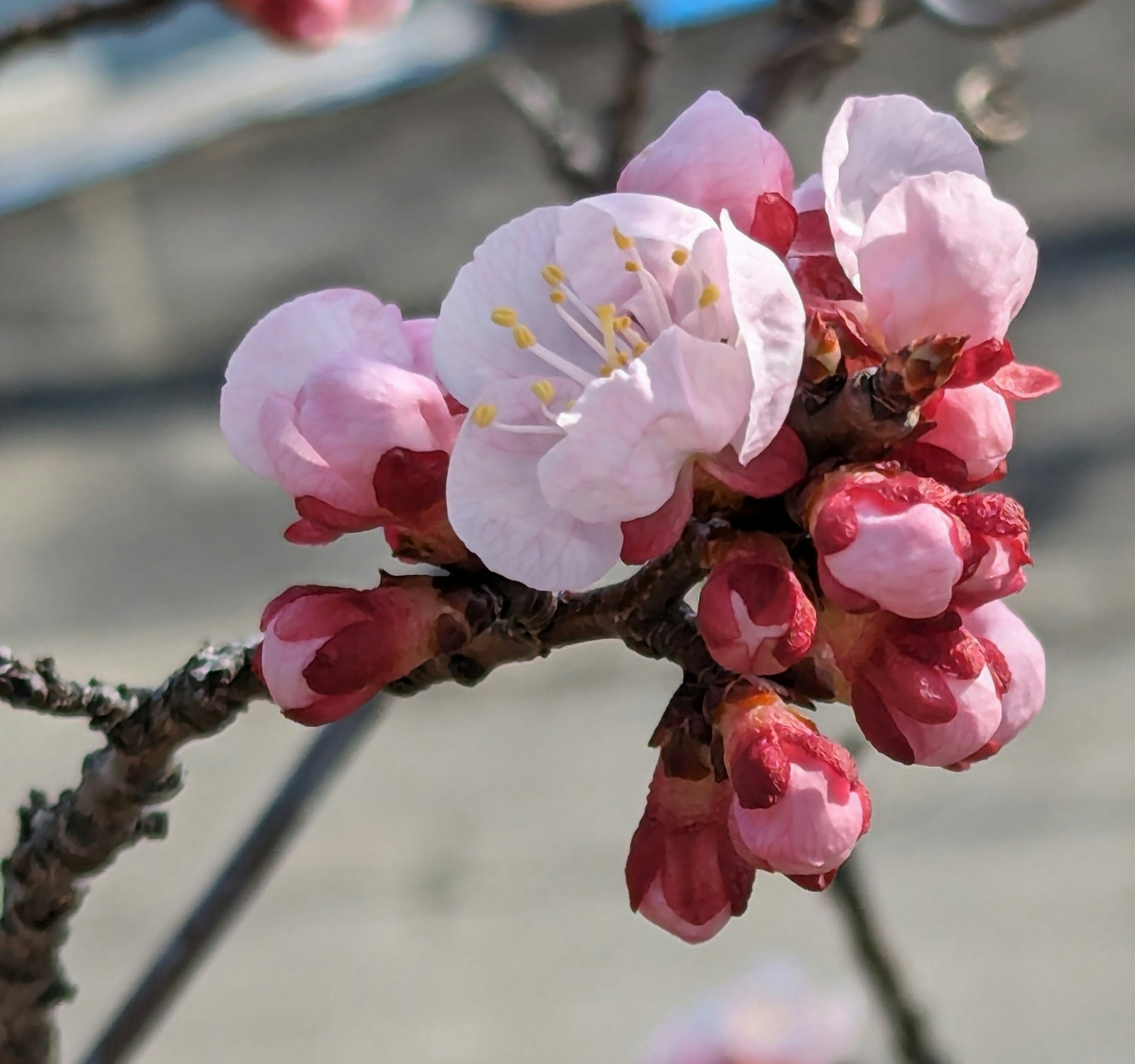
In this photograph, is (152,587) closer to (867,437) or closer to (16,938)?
(16,938)

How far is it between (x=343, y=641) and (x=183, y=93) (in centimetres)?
289

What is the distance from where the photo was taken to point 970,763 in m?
0.36

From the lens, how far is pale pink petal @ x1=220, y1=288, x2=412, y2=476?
346mm

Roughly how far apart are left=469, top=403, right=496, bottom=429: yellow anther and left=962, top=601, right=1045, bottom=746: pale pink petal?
154 mm

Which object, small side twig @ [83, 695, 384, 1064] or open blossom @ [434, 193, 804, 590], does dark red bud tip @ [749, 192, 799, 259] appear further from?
small side twig @ [83, 695, 384, 1064]

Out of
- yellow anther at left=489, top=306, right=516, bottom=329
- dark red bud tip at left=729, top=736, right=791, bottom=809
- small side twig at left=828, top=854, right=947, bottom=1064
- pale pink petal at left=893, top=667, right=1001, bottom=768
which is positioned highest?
yellow anther at left=489, top=306, right=516, bottom=329

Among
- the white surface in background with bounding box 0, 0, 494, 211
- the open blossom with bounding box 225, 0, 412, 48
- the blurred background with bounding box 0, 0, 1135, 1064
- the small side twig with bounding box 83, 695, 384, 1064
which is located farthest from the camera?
the white surface in background with bounding box 0, 0, 494, 211

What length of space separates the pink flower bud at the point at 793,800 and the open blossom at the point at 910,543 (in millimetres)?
39

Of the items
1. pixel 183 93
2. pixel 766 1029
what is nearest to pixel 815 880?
pixel 766 1029

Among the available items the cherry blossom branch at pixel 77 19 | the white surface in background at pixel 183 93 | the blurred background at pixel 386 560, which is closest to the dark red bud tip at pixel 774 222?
the blurred background at pixel 386 560

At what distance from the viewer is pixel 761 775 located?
1.04 ft

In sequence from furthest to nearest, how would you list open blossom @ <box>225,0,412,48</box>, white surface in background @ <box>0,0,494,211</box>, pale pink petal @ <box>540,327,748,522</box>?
white surface in background @ <box>0,0,494,211</box> < open blossom @ <box>225,0,412,48</box> < pale pink petal @ <box>540,327,748,522</box>

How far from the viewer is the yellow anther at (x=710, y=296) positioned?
0.31m

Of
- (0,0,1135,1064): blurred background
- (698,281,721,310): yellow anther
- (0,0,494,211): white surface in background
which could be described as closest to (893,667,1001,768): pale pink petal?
(698,281,721,310): yellow anther
